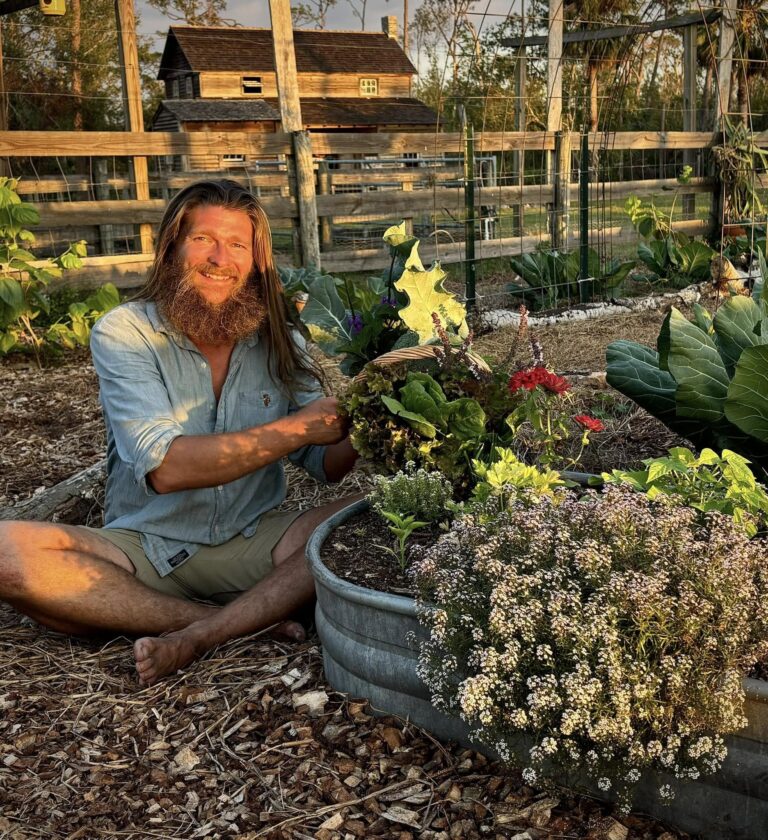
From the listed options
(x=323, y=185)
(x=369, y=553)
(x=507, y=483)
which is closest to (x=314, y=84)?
(x=323, y=185)

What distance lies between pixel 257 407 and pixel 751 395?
1.44m

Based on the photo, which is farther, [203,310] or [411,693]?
[203,310]

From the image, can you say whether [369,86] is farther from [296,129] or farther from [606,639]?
[606,639]

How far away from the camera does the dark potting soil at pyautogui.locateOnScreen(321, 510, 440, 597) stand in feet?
7.03

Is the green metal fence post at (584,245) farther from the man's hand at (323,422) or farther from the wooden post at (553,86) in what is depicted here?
the man's hand at (323,422)

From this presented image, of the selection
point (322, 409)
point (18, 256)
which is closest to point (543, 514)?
point (322, 409)

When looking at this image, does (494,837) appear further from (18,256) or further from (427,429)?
(18,256)

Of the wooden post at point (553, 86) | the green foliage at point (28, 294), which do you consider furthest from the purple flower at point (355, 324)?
the wooden post at point (553, 86)

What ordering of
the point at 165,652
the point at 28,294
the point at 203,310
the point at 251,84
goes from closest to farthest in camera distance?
the point at 165,652
the point at 203,310
the point at 28,294
the point at 251,84

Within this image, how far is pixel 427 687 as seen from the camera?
1.96m

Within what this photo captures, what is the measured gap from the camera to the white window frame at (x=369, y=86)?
81.7 feet

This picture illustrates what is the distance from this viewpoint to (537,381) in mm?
2260

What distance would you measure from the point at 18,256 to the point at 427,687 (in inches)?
199

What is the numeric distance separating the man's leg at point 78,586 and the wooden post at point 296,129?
17.3 ft
